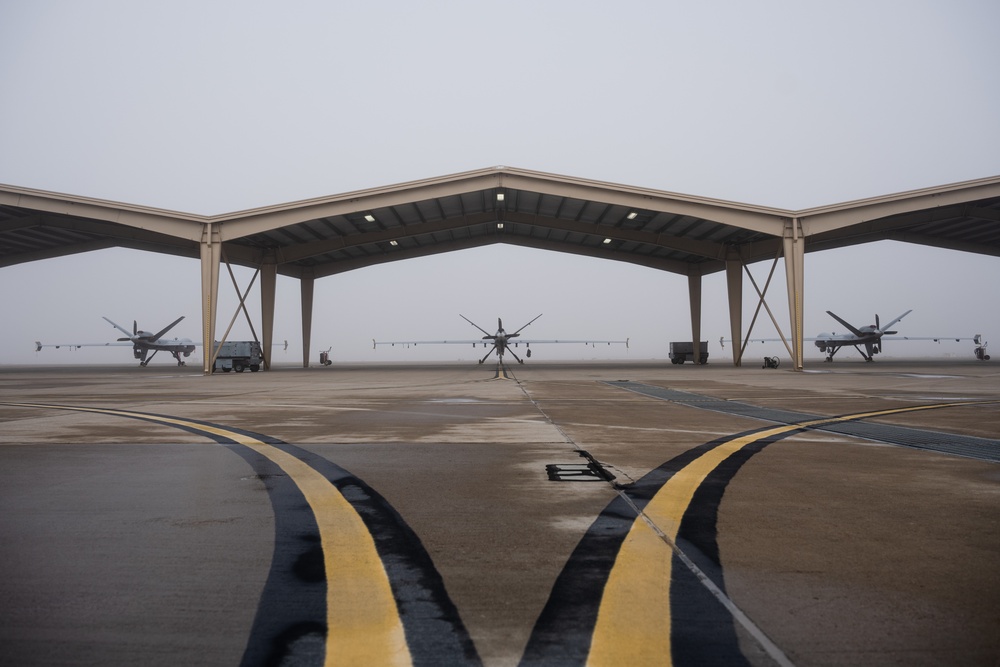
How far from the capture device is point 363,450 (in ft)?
22.8

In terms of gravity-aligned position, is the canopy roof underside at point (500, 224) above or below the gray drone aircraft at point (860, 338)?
above

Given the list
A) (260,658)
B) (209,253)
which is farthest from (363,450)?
(209,253)

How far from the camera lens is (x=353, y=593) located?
275cm

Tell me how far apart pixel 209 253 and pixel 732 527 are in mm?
32745

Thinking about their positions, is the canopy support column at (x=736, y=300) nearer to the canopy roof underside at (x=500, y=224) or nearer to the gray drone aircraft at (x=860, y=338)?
the canopy roof underside at (x=500, y=224)

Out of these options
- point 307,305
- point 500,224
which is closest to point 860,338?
point 500,224

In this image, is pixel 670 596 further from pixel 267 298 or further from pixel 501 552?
pixel 267 298

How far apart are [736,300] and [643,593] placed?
42.5 meters

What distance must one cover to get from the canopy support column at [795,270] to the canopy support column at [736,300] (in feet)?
32.5

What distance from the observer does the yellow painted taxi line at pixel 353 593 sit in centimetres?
219

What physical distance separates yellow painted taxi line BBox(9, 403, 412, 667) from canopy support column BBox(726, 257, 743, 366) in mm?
40852

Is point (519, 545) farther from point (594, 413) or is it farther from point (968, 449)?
point (594, 413)

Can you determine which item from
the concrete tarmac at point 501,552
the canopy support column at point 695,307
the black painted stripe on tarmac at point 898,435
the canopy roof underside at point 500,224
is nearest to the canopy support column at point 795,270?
the canopy roof underside at point 500,224

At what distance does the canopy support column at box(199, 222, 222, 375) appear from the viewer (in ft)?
103
